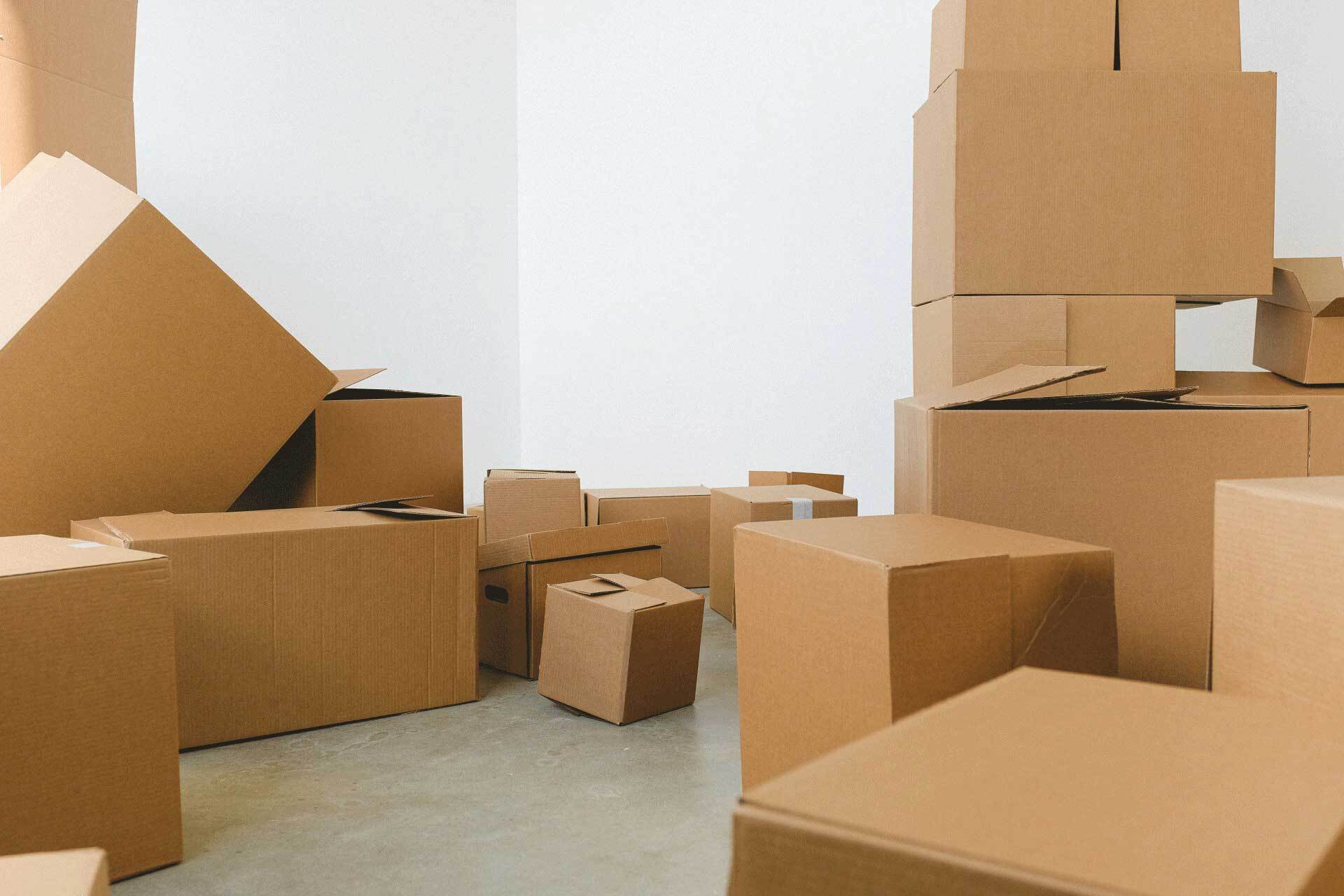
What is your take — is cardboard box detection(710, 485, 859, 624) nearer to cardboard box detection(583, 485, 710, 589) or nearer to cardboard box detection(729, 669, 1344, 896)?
cardboard box detection(583, 485, 710, 589)

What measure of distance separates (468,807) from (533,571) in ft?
2.21

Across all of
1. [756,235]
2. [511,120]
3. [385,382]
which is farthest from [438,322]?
[756,235]

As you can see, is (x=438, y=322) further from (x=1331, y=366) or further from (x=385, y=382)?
(x=1331, y=366)

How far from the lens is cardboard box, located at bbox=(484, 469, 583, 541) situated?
2414 mm

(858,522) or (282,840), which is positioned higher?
(858,522)

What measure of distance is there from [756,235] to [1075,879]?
326 cm

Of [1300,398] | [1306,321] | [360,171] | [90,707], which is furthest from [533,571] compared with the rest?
[360,171]

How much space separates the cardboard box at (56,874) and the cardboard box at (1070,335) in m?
1.43

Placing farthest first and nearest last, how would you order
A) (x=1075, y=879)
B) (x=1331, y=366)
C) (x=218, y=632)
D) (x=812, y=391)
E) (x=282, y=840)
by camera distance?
(x=812, y=391) → (x=1331, y=366) → (x=218, y=632) → (x=282, y=840) → (x=1075, y=879)

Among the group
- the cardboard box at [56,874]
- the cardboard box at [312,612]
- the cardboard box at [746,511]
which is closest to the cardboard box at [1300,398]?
the cardboard box at [746,511]

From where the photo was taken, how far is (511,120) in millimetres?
4316

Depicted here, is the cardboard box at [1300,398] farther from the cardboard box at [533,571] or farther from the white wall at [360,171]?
the white wall at [360,171]

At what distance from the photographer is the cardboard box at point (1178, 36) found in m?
1.70

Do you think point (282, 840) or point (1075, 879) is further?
point (282, 840)
